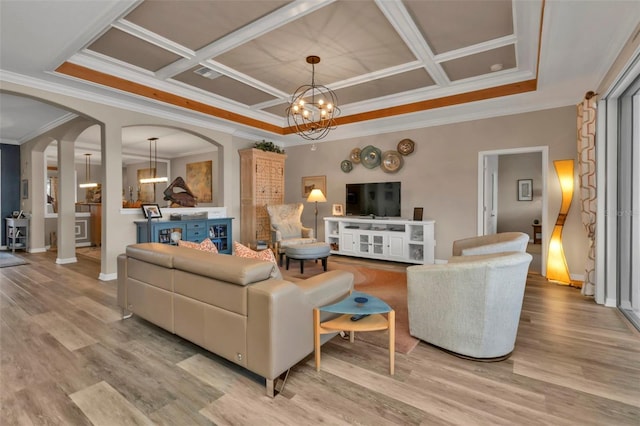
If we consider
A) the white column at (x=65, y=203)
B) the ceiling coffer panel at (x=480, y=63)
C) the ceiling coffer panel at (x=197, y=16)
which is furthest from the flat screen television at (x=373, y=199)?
the white column at (x=65, y=203)

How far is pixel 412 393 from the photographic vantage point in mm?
1919

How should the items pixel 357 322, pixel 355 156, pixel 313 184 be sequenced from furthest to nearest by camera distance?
pixel 313 184, pixel 355 156, pixel 357 322

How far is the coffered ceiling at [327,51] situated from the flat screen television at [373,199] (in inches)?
51.5

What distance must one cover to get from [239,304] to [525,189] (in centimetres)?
872

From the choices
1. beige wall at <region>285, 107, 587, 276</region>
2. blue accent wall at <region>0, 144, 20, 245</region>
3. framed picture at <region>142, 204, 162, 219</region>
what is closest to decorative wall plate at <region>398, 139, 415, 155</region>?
beige wall at <region>285, 107, 587, 276</region>

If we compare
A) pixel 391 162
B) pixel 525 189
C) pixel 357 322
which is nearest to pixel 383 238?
pixel 391 162

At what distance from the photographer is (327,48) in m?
3.64

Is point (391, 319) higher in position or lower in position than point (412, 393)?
A: higher

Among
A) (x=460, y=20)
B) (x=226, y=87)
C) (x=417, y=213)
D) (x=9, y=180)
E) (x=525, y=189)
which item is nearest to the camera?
(x=460, y=20)

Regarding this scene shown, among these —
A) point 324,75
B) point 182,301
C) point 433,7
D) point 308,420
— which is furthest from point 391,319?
point 324,75

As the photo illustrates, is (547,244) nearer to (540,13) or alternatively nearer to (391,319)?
(540,13)

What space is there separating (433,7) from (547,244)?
3.68 meters

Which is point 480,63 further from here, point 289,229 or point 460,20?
point 289,229

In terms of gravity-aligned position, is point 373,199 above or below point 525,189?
below
